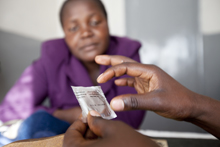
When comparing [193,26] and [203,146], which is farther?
[193,26]

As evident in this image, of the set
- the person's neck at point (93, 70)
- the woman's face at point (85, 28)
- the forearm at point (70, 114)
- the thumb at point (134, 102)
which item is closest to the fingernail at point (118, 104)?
the thumb at point (134, 102)

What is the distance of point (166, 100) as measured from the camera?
394 millimetres

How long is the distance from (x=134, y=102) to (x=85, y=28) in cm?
63

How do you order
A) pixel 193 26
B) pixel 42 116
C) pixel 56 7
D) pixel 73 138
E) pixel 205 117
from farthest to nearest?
pixel 56 7, pixel 193 26, pixel 42 116, pixel 205 117, pixel 73 138

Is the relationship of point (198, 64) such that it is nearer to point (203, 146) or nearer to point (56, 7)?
point (203, 146)

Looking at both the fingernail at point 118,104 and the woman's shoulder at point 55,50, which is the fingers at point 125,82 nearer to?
the fingernail at point 118,104

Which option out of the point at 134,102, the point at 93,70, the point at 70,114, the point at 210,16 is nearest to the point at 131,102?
the point at 134,102

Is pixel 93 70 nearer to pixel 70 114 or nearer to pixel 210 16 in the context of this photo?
pixel 70 114

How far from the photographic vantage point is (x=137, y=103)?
0.36 m

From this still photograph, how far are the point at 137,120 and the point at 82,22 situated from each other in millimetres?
574

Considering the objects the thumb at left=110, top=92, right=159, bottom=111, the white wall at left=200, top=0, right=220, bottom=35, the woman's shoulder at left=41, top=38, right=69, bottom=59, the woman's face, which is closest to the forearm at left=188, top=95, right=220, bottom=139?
the thumb at left=110, top=92, right=159, bottom=111

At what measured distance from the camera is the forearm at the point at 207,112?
45 cm

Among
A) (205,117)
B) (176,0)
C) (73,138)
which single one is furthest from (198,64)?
(73,138)

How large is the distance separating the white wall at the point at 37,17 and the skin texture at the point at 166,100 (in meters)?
1.40
